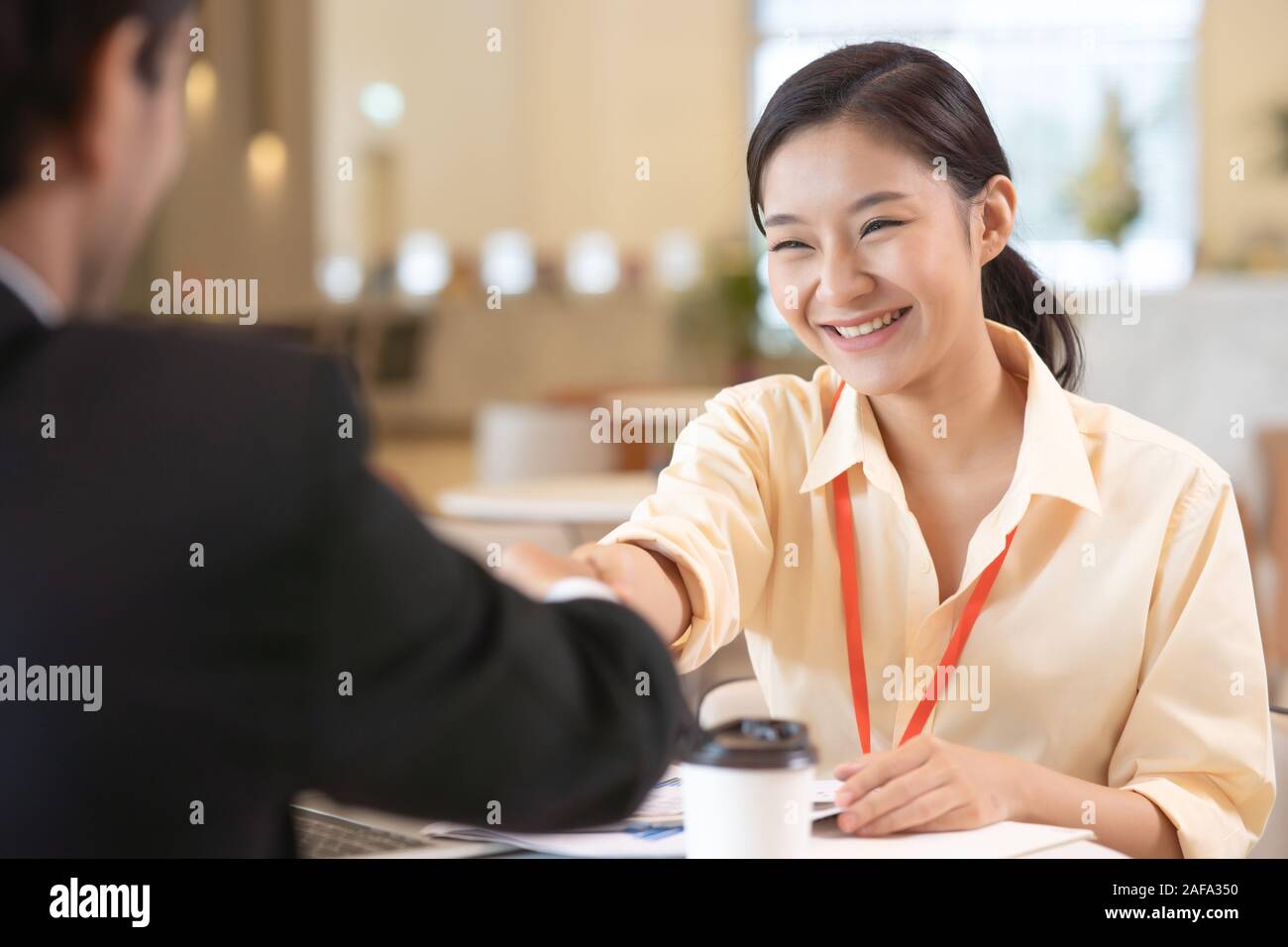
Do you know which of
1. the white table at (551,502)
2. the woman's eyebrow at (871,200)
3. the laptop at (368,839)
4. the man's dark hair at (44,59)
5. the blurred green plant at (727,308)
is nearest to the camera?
the man's dark hair at (44,59)

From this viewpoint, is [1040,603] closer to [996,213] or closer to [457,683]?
[996,213]

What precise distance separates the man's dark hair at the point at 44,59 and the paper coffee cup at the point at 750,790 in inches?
18.6

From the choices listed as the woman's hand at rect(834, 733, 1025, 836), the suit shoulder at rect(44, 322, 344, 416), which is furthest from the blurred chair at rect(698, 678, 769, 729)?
the suit shoulder at rect(44, 322, 344, 416)

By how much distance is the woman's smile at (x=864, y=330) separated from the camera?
1173 millimetres

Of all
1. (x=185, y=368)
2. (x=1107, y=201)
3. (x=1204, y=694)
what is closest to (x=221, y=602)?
(x=185, y=368)

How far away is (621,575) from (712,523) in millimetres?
206

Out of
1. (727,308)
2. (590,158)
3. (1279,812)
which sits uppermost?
(590,158)

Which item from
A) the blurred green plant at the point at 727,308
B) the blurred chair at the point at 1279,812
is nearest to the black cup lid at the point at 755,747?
the blurred chair at the point at 1279,812

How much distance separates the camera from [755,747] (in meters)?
0.80

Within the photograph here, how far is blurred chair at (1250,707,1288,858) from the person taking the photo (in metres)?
1.16

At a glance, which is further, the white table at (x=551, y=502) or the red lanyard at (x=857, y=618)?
the white table at (x=551, y=502)

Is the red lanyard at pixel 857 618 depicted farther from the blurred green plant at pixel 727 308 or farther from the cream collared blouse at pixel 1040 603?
the blurred green plant at pixel 727 308

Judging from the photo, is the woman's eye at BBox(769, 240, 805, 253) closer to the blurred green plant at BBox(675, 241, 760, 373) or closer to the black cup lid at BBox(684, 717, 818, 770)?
the black cup lid at BBox(684, 717, 818, 770)

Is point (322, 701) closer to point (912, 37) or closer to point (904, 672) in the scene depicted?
point (904, 672)
